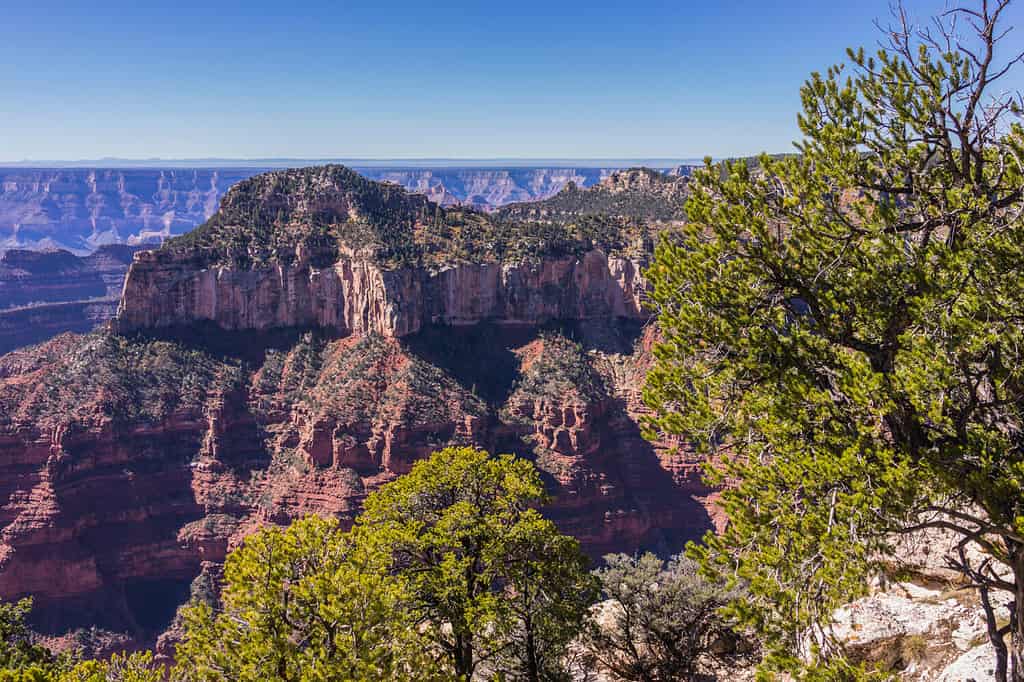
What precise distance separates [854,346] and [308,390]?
215 feet

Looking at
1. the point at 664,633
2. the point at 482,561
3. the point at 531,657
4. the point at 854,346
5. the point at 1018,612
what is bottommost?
the point at 664,633

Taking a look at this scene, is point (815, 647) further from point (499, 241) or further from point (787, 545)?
point (499, 241)

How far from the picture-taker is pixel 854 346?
33.8 ft

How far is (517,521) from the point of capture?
58.1ft

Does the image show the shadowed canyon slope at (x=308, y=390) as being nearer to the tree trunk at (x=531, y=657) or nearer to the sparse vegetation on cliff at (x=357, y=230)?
the sparse vegetation on cliff at (x=357, y=230)

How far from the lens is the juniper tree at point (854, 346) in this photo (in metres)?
8.97

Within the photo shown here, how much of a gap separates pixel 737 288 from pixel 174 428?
6970 cm

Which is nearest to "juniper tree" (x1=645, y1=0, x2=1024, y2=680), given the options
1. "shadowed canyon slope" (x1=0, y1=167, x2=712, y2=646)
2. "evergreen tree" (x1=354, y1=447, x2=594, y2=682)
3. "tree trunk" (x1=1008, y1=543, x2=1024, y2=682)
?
"tree trunk" (x1=1008, y1=543, x2=1024, y2=682)

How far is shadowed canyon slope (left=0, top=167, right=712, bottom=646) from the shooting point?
60.2 meters

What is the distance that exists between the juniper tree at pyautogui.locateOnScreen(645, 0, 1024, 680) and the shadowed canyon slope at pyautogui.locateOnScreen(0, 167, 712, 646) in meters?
48.4

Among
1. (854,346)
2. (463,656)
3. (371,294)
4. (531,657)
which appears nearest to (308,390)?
(371,294)

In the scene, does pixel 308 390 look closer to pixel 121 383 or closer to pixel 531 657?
pixel 121 383

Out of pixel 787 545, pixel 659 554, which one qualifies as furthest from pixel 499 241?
pixel 787 545

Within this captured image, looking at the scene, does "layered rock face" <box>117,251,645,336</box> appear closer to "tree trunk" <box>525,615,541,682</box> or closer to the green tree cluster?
the green tree cluster
